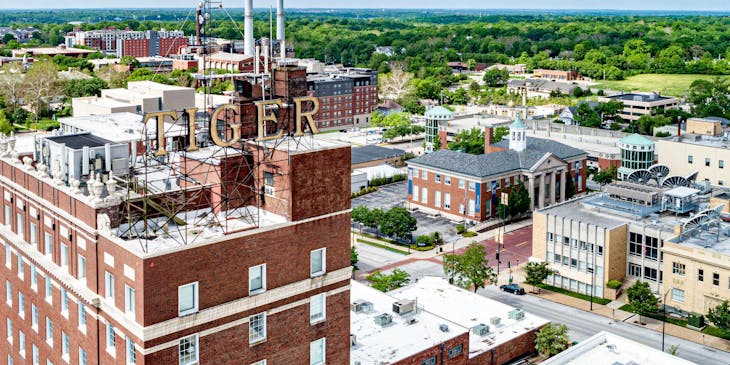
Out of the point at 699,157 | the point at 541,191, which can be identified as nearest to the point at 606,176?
the point at 699,157

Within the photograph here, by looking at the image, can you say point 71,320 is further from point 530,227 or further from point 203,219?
point 530,227

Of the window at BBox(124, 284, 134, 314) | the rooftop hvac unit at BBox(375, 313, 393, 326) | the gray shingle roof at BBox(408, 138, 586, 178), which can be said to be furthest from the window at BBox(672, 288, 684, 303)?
the window at BBox(124, 284, 134, 314)

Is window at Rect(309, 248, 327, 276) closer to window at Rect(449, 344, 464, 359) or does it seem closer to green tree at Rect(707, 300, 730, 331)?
window at Rect(449, 344, 464, 359)

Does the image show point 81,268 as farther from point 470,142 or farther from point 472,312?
point 470,142

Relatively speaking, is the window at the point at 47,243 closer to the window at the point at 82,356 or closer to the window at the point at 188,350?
the window at the point at 82,356

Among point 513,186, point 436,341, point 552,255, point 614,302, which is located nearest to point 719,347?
point 614,302
